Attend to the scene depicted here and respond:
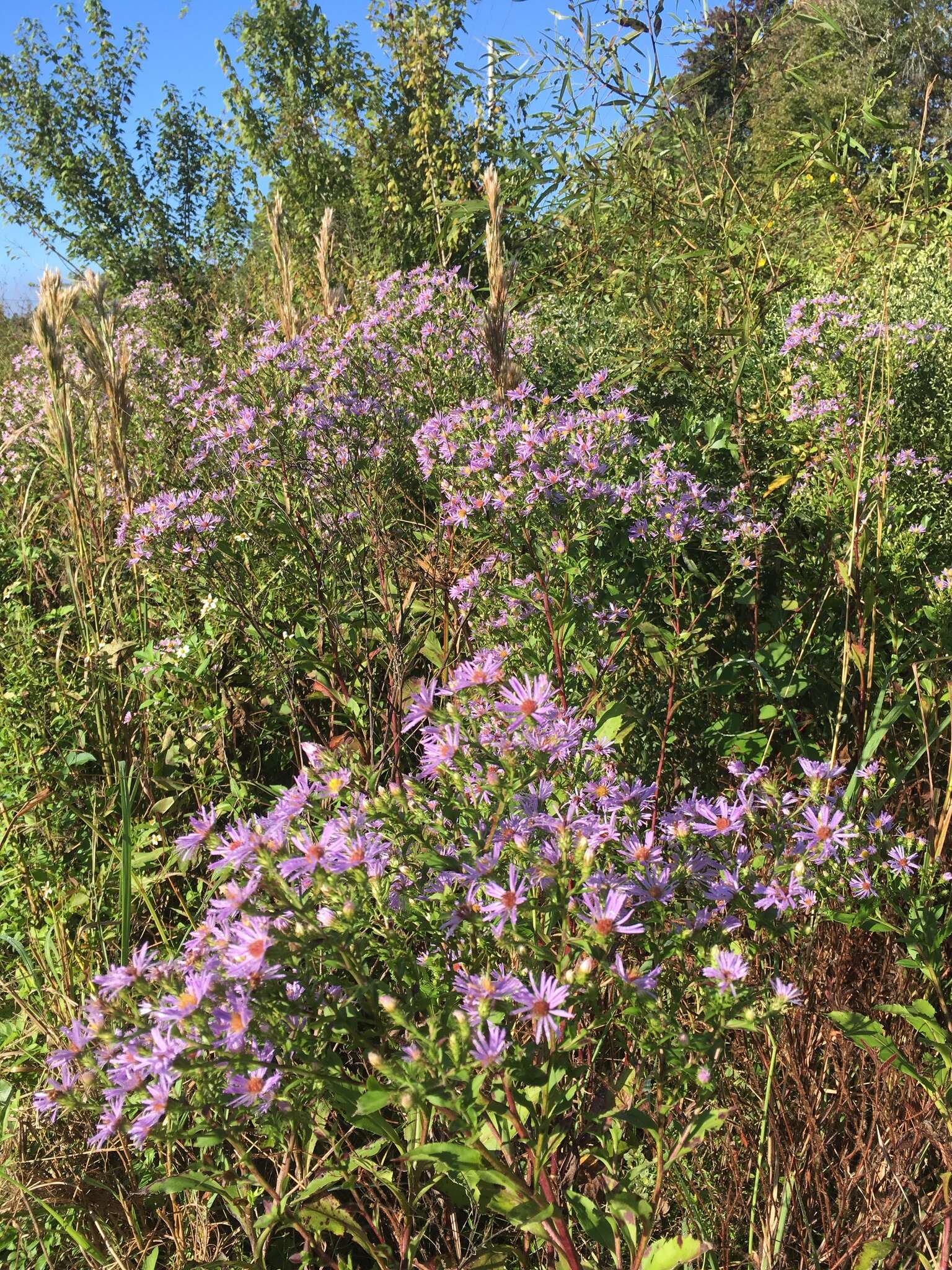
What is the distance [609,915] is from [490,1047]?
0.22 meters

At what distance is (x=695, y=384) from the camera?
2.86 metres

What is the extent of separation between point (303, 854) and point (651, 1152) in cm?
86

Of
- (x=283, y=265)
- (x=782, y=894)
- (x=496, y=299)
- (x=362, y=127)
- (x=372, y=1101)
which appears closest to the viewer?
(x=372, y=1101)

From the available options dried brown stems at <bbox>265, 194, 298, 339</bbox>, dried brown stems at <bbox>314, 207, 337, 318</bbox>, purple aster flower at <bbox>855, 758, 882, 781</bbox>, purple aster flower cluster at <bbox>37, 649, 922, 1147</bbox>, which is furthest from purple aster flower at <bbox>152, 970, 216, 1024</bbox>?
dried brown stems at <bbox>314, 207, 337, 318</bbox>

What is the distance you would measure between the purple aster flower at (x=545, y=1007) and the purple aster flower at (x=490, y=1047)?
1.6 inches

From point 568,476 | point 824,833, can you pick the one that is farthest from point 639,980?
point 568,476

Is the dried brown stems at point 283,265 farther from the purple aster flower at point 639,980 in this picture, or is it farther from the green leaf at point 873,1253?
the green leaf at point 873,1253

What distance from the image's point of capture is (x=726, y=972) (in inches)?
42.2

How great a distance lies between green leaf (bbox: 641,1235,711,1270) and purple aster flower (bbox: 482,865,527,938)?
1.36 feet

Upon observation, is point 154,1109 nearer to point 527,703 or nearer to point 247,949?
point 247,949

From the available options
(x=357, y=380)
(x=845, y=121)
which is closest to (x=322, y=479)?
(x=357, y=380)

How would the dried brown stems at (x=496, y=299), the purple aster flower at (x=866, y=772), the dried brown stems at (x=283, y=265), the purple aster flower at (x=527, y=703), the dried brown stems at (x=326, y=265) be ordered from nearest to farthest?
the purple aster flower at (x=527, y=703) → the purple aster flower at (x=866, y=772) → the dried brown stems at (x=496, y=299) → the dried brown stems at (x=283, y=265) → the dried brown stems at (x=326, y=265)

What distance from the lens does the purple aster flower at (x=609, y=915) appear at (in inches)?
42.5

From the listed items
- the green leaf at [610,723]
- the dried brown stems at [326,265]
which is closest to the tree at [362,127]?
the dried brown stems at [326,265]
